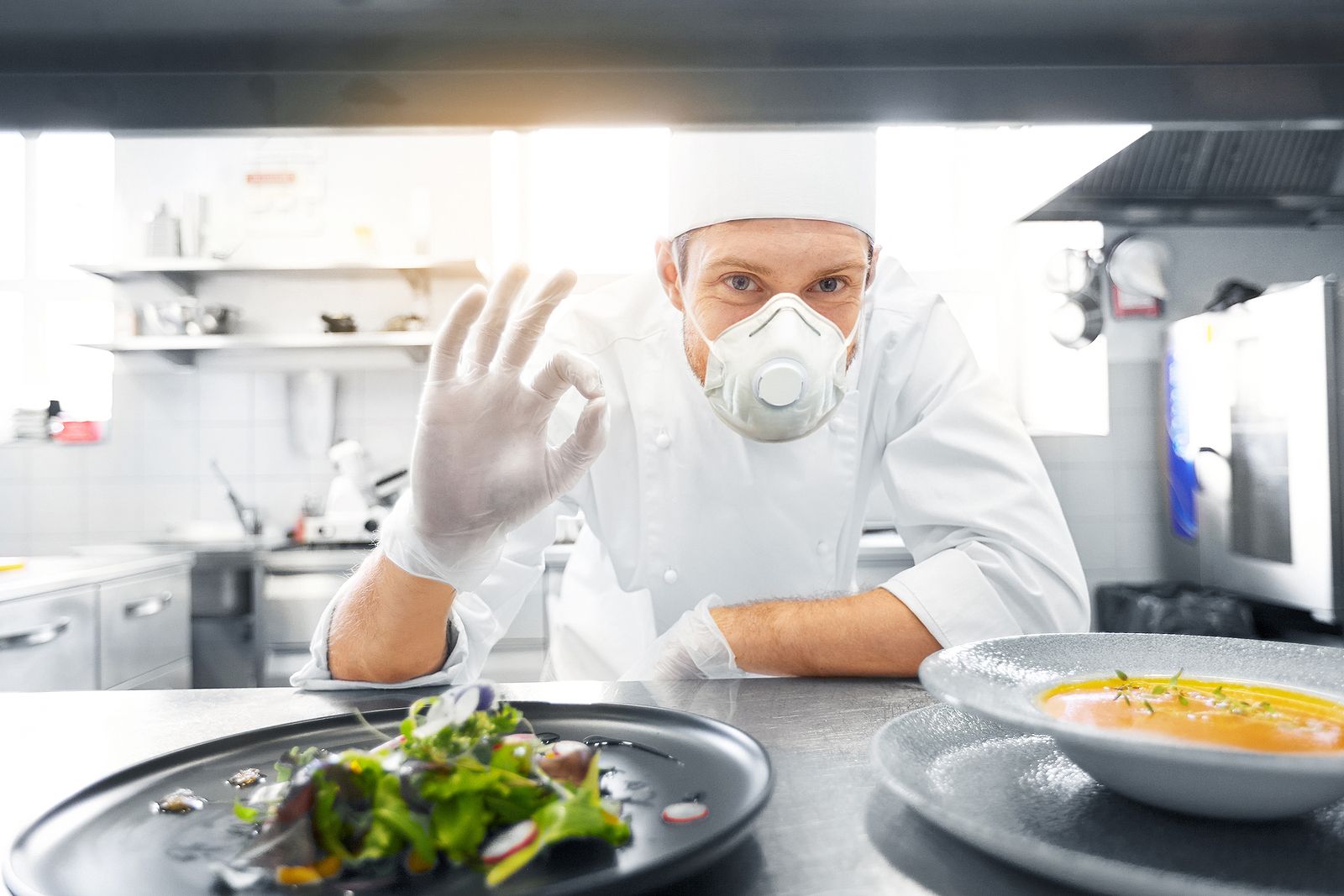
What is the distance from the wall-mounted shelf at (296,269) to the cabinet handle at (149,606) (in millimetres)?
1209

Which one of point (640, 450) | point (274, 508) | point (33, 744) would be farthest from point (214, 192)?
point (33, 744)

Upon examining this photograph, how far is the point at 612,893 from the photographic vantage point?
366 mm

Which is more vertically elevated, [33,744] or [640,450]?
[640,450]

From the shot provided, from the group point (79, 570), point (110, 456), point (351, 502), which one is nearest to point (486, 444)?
point (79, 570)

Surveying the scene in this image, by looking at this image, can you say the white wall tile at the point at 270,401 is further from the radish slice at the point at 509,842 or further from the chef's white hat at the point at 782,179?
the radish slice at the point at 509,842

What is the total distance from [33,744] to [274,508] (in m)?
2.97

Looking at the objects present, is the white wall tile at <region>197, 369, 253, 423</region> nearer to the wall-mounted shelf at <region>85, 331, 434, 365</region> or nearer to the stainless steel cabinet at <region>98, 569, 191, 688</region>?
the wall-mounted shelf at <region>85, 331, 434, 365</region>

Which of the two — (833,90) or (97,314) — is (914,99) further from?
(97,314)

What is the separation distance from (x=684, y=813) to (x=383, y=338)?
293cm

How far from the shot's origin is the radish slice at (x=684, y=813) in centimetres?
46

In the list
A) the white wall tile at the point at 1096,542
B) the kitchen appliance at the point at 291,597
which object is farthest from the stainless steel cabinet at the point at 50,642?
the white wall tile at the point at 1096,542

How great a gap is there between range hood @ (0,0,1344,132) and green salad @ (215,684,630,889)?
1.19 feet

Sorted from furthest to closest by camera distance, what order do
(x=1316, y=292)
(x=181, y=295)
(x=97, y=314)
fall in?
(x=97, y=314), (x=181, y=295), (x=1316, y=292)

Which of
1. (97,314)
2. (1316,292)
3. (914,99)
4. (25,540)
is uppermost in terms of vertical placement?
(97,314)
